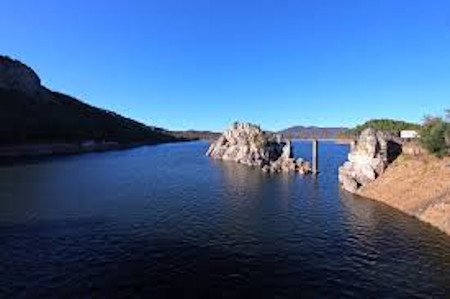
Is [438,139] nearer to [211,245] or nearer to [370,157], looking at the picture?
[370,157]

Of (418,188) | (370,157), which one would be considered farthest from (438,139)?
(370,157)

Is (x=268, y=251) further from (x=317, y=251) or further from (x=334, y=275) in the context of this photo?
(x=334, y=275)

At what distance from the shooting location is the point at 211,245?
5766 centimetres

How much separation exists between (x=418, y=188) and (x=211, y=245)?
44.2 meters

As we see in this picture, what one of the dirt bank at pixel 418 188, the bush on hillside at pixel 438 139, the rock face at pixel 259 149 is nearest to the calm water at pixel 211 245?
Result: the dirt bank at pixel 418 188

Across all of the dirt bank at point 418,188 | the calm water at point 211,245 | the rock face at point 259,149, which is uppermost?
the rock face at point 259,149

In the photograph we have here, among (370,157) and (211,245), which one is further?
(370,157)

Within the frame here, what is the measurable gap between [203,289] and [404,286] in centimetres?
1807

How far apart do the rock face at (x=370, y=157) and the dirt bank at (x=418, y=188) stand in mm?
2683

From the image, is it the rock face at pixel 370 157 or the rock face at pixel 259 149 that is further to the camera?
the rock face at pixel 259 149

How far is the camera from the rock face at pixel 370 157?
103000 mm

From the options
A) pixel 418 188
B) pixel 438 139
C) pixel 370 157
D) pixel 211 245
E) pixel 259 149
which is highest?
pixel 438 139

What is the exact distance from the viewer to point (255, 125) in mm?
196875

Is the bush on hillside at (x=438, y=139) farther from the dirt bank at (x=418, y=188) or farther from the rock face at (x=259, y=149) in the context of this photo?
the rock face at (x=259, y=149)
